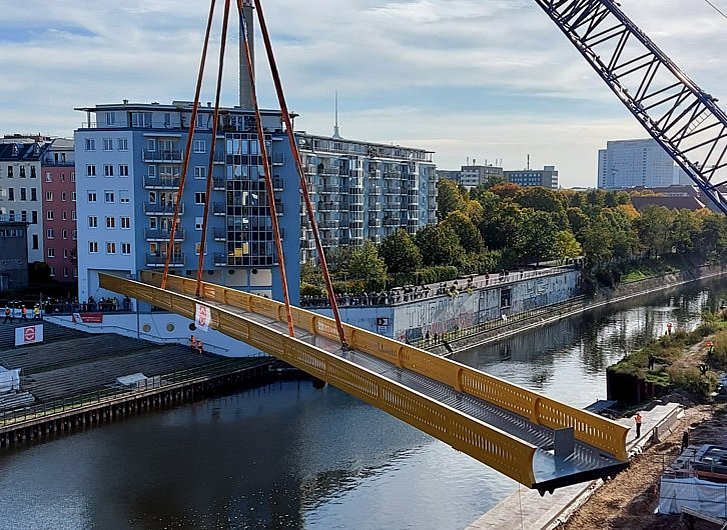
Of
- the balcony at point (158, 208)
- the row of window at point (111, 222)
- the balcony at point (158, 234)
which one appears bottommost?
the balcony at point (158, 234)

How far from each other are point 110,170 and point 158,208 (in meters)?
2.08

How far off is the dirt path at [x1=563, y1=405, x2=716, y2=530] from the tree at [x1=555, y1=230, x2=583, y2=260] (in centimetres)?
2692

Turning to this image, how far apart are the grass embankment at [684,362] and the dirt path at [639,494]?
3680mm

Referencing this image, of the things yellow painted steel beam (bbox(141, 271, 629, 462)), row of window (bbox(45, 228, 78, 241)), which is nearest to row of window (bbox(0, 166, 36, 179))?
row of window (bbox(45, 228, 78, 241))

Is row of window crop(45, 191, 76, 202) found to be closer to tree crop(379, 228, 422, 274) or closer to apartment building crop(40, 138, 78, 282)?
apartment building crop(40, 138, 78, 282)

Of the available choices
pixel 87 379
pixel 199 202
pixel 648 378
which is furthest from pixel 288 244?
pixel 648 378

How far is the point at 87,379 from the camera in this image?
21.8 m

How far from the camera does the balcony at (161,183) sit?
26.8 meters

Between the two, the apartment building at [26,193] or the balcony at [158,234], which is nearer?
the balcony at [158,234]

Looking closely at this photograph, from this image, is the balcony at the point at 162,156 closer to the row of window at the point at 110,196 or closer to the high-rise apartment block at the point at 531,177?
the row of window at the point at 110,196

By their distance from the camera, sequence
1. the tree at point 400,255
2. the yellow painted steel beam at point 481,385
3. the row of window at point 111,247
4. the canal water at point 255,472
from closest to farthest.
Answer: the yellow painted steel beam at point 481,385
the canal water at point 255,472
the row of window at point 111,247
the tree at point 400,255

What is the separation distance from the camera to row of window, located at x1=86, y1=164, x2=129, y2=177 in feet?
88.2

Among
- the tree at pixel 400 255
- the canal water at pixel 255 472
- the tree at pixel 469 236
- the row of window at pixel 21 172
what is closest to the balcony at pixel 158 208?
the canal water at pixel 255 472

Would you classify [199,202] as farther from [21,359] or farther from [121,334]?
[21,359]
